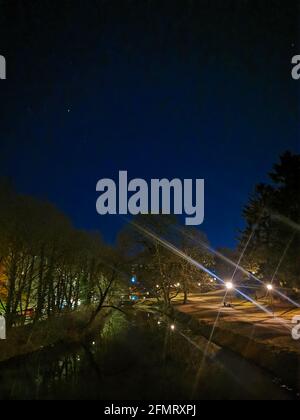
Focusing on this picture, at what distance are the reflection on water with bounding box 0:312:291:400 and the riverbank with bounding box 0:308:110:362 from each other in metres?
0.76

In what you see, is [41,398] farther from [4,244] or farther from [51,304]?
[51,304]

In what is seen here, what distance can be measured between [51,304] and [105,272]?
270 inches

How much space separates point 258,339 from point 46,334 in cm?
1403

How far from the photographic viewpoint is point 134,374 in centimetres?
2284

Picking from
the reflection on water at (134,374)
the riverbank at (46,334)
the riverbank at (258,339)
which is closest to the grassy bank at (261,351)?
the riverbank at (258,339)

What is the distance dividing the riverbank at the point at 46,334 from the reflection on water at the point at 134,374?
760mm

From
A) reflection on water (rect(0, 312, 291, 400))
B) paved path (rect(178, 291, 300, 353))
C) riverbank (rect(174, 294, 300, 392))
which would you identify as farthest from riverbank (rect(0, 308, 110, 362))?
paved path (rect(178, 291, 300, 353))

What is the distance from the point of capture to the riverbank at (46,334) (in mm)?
25062

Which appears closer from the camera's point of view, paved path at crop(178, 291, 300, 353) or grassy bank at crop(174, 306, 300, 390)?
grassy bank at crop(174, 306, 300, 390)

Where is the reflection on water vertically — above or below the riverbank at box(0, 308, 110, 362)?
below

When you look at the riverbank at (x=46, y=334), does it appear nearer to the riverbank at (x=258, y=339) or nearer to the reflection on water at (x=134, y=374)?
the reflection on water at (x=134, y=374)

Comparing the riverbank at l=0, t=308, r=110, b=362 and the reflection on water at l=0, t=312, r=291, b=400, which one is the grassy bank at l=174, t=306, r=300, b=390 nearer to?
the reflection on water at l=0, t=312, r=291, b=400

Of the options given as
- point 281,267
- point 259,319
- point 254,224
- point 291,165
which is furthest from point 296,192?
point 254,224

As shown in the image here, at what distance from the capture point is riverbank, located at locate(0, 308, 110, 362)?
25062 millimetres
